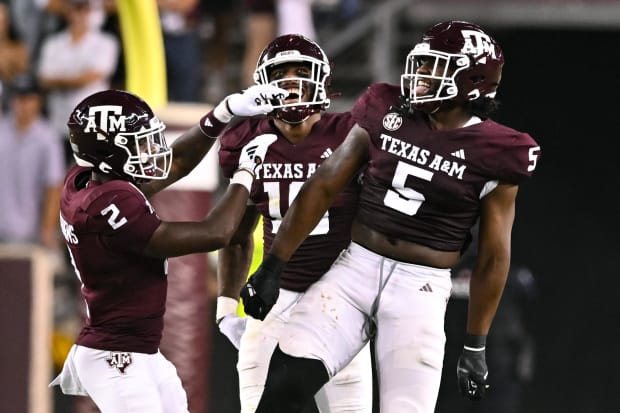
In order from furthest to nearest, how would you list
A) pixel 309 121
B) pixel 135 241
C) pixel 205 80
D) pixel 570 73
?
pixel 570 73, pixel 205 80, pixel 309 121, pixel 135 241

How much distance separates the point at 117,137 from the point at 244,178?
0.41 m

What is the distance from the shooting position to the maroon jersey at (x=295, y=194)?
4617 millimetres

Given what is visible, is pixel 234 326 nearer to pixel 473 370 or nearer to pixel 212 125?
pixel 212 125

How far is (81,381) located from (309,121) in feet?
3.80

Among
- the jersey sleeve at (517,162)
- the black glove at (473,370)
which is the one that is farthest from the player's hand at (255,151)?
the black glove at (473,370)

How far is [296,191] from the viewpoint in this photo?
4.61m

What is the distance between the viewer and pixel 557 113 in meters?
9.49

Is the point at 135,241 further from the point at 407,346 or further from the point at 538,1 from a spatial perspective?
the point at 538,1

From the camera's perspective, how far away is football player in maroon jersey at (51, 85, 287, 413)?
4105 mm

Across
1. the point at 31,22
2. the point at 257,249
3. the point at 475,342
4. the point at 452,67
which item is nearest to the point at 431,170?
the point at 452,67

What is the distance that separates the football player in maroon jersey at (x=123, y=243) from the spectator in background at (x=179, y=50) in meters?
3.30

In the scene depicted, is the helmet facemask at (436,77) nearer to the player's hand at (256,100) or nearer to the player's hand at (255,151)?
the player's hand at (256,100)

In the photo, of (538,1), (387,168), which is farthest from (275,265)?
(538,1)

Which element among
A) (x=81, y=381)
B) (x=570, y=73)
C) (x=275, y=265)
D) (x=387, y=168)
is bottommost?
(x=570, y=73)
